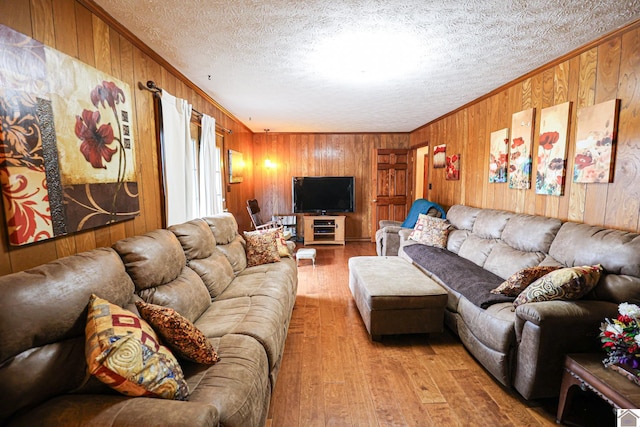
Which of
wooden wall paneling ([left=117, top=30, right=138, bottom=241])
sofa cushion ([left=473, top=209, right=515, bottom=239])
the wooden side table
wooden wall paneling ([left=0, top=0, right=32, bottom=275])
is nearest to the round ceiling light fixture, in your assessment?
wooden wall paneling ([left=117, top=30, right=138, bottom=241])

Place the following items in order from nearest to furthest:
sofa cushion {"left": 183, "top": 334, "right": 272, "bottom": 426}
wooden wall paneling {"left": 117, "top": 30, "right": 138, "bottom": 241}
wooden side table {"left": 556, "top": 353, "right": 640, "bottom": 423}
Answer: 1. sofa cushion {"left": 183, "top": 334, "right": 272, "bottom": 426}
2. wooden side table {"left": 556, "top": 353, "right": 640, "bottom": 423}
3. wooden wall paneling {"left": 117, "top": 30, "right": 138, "bottom": 241}

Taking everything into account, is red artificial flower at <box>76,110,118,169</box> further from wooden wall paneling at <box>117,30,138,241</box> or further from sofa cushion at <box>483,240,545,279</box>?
sofa cushion at <box>483,240,545,279</box>

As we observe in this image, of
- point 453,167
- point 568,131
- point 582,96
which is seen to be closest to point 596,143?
point 568,131

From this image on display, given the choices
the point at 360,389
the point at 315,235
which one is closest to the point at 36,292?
the point at 360,389

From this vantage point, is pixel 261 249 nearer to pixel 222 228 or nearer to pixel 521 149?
pixel 222 228

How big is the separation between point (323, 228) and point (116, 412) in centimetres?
528

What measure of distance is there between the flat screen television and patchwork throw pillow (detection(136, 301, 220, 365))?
15.8ft

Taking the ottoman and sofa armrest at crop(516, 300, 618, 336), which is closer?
sofa armrest at crop(516, 300, 618, 336)

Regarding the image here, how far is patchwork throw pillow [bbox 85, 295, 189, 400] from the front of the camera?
105 centimetres

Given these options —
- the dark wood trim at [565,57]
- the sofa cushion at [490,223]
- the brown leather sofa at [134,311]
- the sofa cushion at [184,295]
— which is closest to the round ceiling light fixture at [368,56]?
the dark wood trim at [565,57]

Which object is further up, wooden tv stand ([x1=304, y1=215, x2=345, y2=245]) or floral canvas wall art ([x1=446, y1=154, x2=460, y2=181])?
floral canvas wall art ([x1=446, y1=154, x2=460, y2=181])

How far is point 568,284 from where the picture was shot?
175 centimetres

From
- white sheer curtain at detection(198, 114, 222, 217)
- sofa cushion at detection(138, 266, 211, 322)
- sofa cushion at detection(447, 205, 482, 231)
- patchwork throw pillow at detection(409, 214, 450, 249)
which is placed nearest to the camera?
sofa cushion at detection(138, 266, 211, 322)

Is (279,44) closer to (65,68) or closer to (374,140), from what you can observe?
(65,68)
